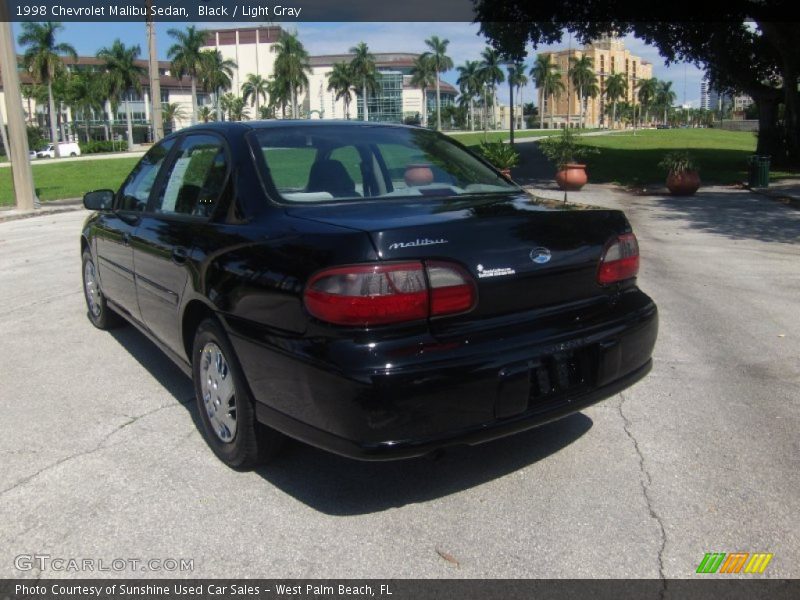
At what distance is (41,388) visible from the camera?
4.71 metres

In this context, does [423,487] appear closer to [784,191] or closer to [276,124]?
[276,124]

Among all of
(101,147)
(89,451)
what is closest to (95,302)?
(89,451)

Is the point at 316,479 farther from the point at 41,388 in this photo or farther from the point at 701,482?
the point at 41,388

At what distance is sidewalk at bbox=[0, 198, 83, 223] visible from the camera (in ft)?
55.0

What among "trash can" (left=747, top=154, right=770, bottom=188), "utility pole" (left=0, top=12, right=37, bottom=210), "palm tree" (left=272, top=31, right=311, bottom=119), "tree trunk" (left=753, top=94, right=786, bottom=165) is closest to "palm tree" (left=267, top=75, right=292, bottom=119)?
"palm tree" (left=272, top=31, right=311, bottom=119)

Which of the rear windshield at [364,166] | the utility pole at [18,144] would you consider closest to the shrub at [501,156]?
the utility pole at [18,144]

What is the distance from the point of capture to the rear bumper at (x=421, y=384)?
8.71 ft

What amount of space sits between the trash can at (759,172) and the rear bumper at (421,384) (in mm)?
18307

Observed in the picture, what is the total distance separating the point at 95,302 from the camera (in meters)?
6.10

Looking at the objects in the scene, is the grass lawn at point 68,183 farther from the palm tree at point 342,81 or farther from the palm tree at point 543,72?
the palm tree at point 543,72

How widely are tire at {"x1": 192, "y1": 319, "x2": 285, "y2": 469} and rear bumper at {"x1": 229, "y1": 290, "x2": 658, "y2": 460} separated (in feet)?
0.51

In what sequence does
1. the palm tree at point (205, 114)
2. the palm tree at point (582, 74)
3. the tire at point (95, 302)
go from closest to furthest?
the tire at point (95, 302) < the palm tree at point (205, 114) < the palm tree at point (582, 74)

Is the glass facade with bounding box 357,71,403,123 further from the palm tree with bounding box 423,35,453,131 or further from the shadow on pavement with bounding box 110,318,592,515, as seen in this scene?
the shadow on pavement with bounding box 110,318,592,515

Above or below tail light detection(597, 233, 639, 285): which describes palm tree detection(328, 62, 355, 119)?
above
